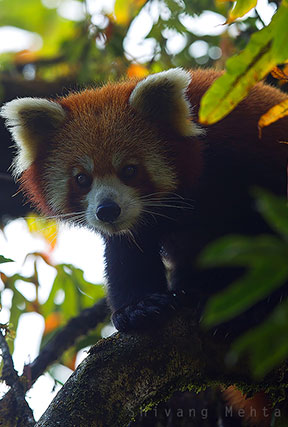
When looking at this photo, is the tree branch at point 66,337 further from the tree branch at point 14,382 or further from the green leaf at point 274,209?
the green leaf at point 274,209

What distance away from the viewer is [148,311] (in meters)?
2.96

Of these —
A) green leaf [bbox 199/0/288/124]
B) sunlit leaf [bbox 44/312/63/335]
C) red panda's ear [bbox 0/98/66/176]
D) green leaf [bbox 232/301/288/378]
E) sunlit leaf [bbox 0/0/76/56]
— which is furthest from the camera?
sunlit leaf [bbox 0/0/76/56]

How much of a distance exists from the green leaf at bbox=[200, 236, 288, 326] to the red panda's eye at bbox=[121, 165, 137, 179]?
2.59 metres

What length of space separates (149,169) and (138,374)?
1408 millimetres

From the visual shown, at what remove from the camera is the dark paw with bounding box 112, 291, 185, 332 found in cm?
287

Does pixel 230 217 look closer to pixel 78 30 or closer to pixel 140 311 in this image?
pixel 140 311

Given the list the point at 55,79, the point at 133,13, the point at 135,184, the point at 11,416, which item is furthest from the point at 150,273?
the point at 55,79

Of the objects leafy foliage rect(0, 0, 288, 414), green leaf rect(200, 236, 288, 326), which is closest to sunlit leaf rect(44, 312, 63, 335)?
leafy foliage rect(0, 0, 288, 414)

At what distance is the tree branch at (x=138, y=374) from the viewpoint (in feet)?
8.19

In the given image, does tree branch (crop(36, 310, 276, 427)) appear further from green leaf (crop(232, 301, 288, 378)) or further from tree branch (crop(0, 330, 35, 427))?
green leaf (crop(232, 301, 288, 378))

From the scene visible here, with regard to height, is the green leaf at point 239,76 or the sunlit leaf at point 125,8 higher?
the green leaf at point 239,76

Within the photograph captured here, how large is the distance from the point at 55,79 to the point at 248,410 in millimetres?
4220

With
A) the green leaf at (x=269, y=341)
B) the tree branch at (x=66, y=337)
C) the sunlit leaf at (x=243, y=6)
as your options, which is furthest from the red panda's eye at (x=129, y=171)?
the green leaf at (x=269, y=341)

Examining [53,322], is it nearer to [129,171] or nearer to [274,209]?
[129,171]
